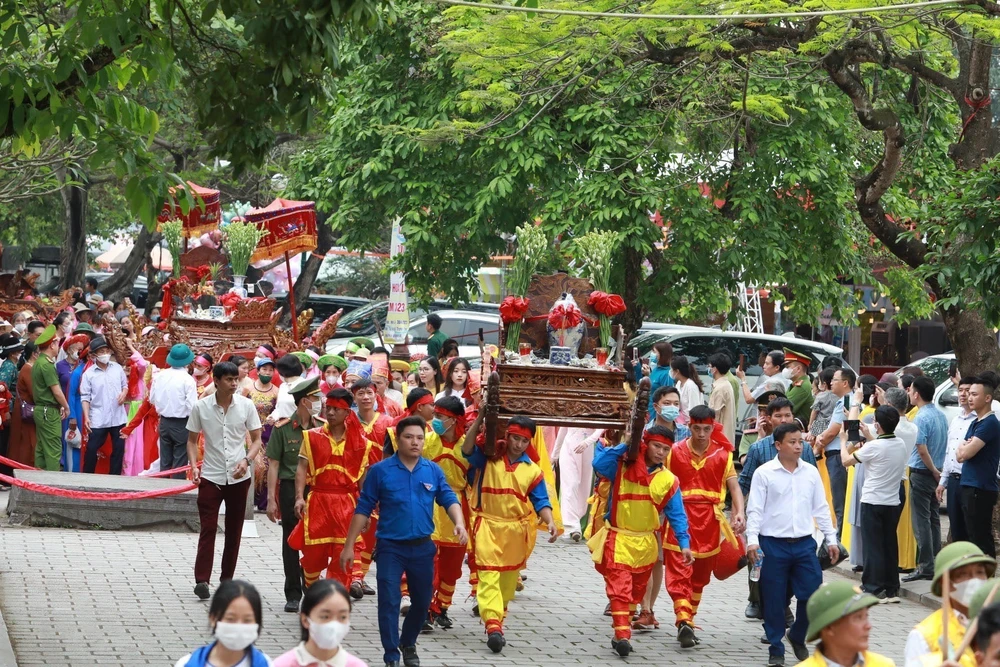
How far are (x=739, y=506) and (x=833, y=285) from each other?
11088 mm

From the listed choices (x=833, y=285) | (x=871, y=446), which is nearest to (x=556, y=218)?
(x=833, y=285)

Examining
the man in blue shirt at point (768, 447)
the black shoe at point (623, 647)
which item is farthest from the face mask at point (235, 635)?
the man in blue shirt at point (768, 447)

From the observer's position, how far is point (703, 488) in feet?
34.1

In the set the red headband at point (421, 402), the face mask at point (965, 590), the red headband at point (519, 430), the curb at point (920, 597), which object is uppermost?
the red headband at point (421, 402)

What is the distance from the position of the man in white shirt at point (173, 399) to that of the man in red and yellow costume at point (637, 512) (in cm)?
596

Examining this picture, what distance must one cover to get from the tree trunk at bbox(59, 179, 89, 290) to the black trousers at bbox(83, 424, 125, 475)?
15.0 metres

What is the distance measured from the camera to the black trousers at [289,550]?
1045cm

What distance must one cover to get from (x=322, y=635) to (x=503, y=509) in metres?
4.48

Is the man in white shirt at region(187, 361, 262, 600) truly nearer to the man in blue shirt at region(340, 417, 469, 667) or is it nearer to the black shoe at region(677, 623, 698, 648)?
the man in blue shirt at region(340, 417, 469, 667)

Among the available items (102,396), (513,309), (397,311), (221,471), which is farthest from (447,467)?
(397,311)

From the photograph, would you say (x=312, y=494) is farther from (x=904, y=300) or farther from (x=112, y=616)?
(x=904, y=300)

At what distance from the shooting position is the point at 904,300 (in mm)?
24125

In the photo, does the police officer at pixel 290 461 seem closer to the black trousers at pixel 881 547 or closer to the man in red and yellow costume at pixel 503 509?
the man in red and yellow costume at pixel 503 509

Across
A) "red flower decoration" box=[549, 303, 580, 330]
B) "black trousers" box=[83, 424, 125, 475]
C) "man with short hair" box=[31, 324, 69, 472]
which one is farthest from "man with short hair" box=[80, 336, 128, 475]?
"red flower decoration" box=[549, 303, 580, 330]
